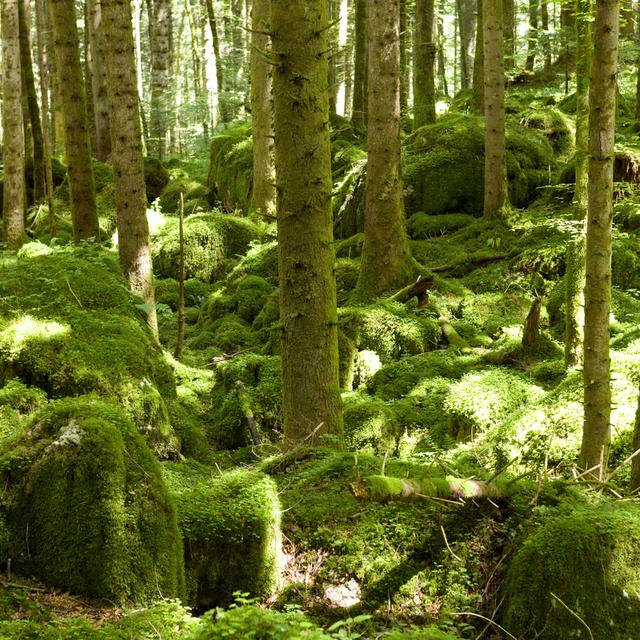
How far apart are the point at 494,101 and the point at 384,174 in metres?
3.12

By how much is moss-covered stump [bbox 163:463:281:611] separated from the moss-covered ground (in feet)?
0.04

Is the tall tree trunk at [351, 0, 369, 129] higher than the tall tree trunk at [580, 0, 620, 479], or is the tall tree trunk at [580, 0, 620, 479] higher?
the tall tree trunk at [351, 0, 369, 129]

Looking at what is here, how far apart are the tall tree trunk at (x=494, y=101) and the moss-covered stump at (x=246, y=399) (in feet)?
19.8

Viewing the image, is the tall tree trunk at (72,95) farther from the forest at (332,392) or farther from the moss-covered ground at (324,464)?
the moss-covered ground at (324,464)

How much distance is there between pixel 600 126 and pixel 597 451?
2.37m

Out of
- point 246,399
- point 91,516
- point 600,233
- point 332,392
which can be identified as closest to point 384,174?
point 246,399

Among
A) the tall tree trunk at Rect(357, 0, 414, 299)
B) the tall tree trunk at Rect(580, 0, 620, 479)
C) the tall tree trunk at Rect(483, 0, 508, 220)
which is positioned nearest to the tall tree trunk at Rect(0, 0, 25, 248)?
the tall tree trunk at Rect(357, 0, 414, 299)

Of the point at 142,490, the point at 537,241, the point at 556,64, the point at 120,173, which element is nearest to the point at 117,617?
the point at 142,490

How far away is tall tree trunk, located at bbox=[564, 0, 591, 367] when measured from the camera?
6.29 metres

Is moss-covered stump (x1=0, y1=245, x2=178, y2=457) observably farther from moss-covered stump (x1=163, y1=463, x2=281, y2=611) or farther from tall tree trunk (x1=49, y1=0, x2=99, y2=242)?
tall tree trunk (x1=49, y1=0, x2=99, y2=242)

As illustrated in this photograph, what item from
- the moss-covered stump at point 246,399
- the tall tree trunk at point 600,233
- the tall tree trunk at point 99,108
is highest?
the tall tree trunk at point 99,108

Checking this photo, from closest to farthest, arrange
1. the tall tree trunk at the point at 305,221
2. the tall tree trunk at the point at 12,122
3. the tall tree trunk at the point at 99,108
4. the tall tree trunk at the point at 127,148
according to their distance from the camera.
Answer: the tall tree trunk at the point at 305,221 < the tall tree trunk at the point at 127,148 < the tall tree trunk at the point at 12,122 < the tall tree trunk at the point at 99,108

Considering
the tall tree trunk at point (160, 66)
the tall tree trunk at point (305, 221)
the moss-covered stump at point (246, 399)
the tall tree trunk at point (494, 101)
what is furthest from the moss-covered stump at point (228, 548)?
the tall tree trunk at point (160, 66)

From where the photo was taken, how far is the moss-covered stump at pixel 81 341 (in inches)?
240
